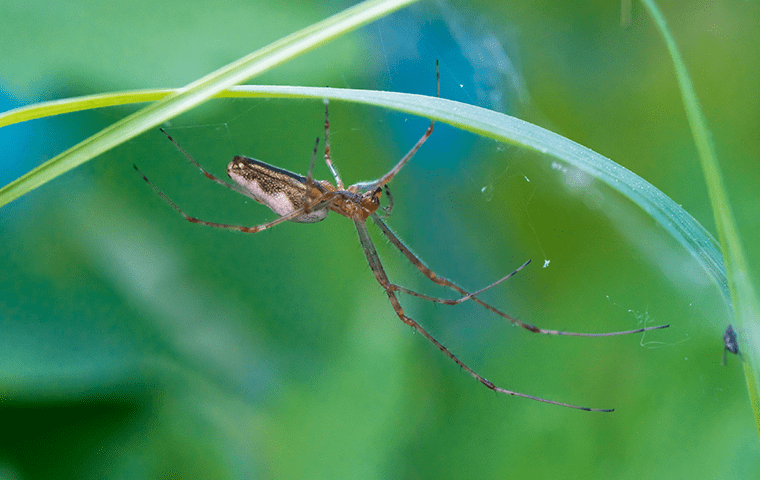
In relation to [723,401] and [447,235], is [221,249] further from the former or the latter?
[723,401]

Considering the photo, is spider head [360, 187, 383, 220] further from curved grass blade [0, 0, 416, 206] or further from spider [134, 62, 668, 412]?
curved grass blade [0, 0, 416, 206]

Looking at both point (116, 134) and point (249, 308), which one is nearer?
point (116, 134)

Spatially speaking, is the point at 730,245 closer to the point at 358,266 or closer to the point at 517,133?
the point at 517,133

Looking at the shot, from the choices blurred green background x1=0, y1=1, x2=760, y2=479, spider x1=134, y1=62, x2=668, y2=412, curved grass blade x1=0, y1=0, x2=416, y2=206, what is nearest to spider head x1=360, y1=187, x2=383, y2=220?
spider x1=134, y1=62, x2=668, y2=412

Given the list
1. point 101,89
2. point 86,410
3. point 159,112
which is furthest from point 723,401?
point 101,89

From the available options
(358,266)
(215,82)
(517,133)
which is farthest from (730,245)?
(358,266)

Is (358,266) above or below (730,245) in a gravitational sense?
above
